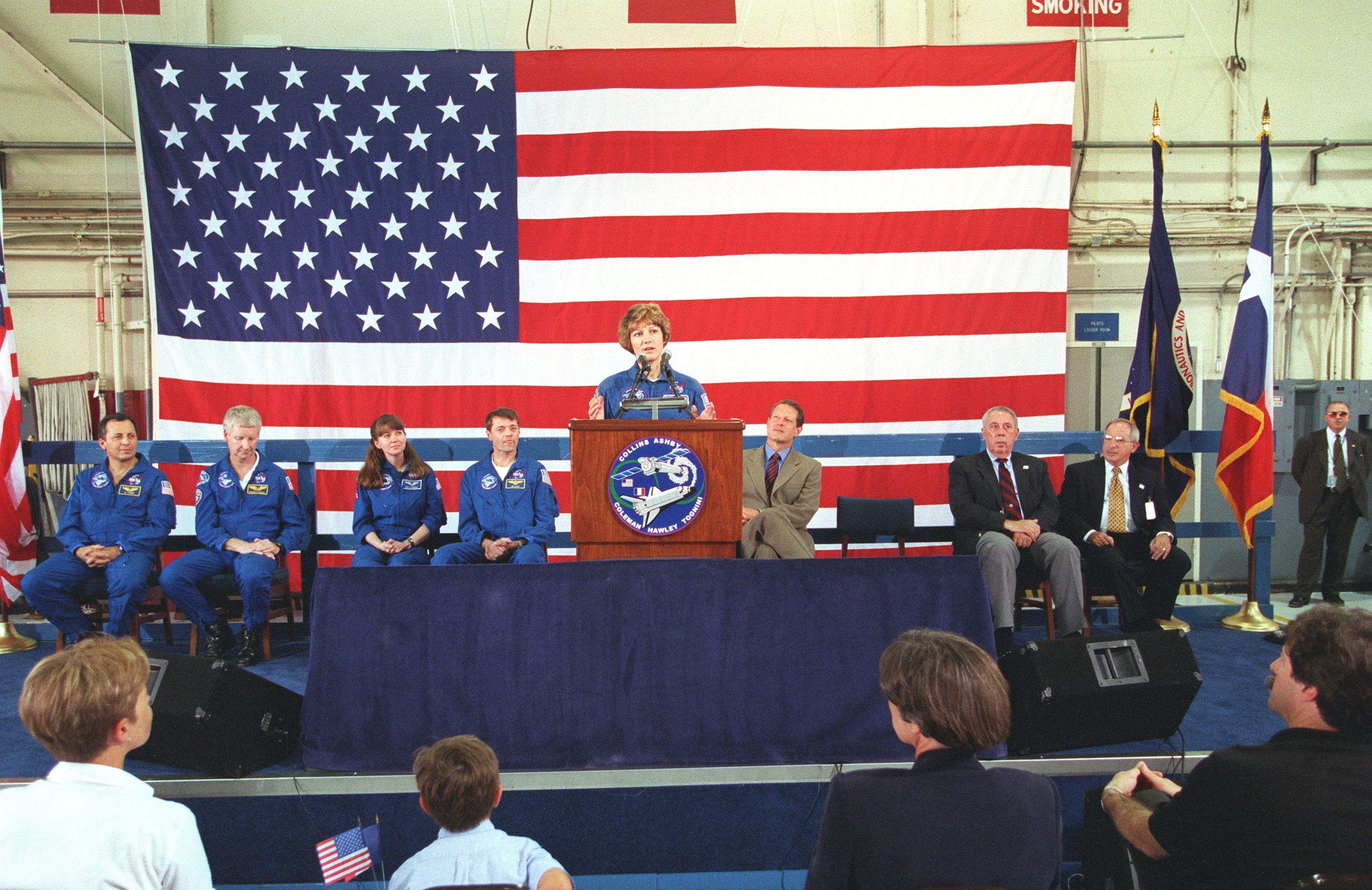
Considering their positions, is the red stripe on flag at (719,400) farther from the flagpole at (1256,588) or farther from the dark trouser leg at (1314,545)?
the dark trouser leg at (1314,545)

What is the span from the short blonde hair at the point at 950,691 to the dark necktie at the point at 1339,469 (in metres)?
6.05

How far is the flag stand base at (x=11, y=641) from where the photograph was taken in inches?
162

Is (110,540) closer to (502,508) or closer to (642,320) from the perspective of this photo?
(502,508)

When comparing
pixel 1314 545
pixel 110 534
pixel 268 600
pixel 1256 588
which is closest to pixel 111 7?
pixel 110 534

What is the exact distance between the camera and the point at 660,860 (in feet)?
7.99

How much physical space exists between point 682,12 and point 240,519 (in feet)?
13.8

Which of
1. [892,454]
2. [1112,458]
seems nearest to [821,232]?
[892,454]

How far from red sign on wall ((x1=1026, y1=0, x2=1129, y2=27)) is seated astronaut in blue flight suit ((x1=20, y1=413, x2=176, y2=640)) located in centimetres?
646

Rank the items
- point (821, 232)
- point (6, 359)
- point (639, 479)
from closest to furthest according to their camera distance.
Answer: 1. point (639, 479)
2. point (6, 359)
3. point (821, 232)

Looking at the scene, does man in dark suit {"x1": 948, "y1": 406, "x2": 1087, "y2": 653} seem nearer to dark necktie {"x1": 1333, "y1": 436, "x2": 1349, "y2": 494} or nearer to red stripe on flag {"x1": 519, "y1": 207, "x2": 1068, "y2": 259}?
red stripe on flag {"x1": 519, "y1": 207, "x2": 1068, "y2": 259}

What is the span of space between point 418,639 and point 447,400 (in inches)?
133

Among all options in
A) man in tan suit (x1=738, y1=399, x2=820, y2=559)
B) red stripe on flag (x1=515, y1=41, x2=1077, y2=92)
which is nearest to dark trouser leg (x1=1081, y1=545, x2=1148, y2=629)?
man in tan suit (x1=738, y1=399, x2=820, y2=559)

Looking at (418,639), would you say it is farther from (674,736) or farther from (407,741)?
(674,736)

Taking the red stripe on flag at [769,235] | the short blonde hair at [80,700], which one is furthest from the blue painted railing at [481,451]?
the short blonde hair at [80,700]
